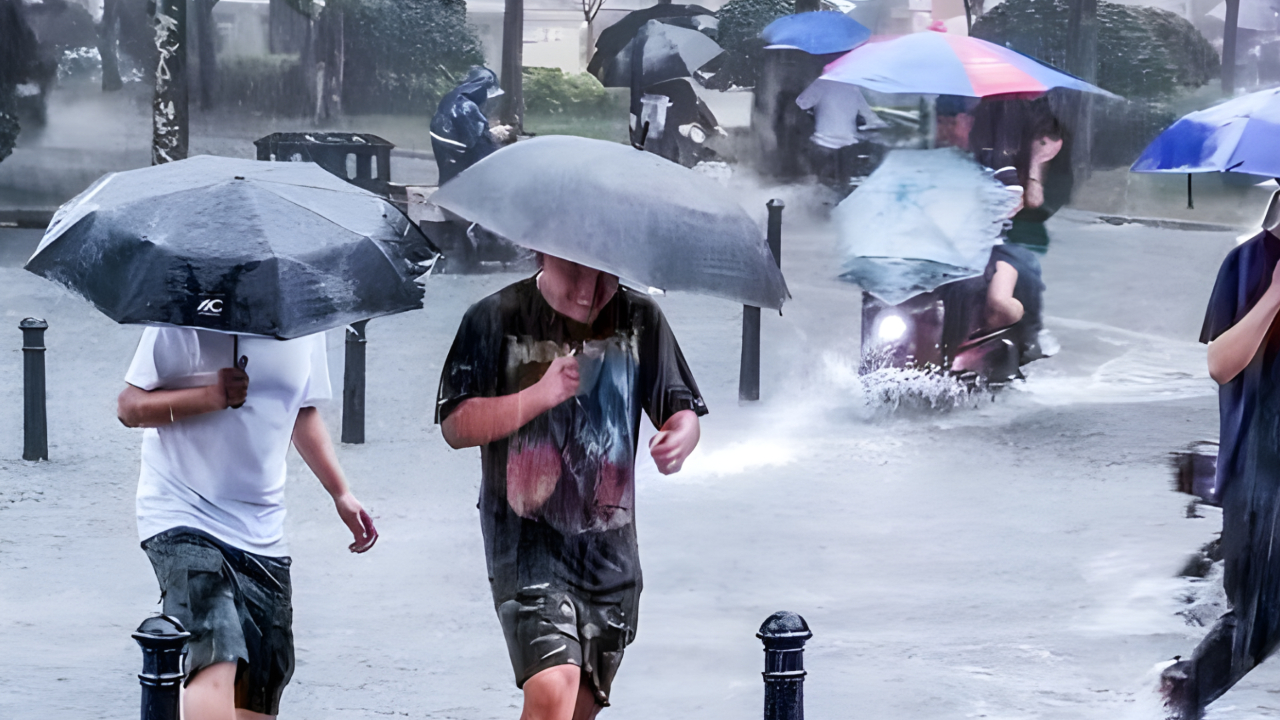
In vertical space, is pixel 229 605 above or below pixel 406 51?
below

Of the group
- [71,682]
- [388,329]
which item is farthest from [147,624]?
[388,329]

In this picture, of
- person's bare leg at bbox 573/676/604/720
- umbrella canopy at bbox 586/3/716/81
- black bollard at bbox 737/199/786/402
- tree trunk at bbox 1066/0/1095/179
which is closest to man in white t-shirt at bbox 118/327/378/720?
person's bare leg at bbox 573/676/604/720

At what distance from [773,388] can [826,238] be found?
62cm

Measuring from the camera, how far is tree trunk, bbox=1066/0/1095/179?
20.2 feet

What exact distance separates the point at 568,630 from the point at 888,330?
317 centimetres

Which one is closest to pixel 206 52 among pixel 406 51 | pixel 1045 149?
pixel 406 51

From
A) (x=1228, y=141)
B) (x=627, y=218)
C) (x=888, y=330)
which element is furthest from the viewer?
(x=888, y=330)

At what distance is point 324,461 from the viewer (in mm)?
3672

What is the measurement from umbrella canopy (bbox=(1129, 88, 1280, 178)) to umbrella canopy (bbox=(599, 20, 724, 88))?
5.94 ft

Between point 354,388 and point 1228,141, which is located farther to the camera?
point 354,388

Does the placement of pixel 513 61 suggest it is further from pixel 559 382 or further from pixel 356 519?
pixel 559 382

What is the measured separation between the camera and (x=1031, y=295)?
6.38 meters

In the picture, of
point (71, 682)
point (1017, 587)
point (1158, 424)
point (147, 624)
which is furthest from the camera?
point (1158, 424)

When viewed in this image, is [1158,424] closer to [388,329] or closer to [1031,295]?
[1031,295]
